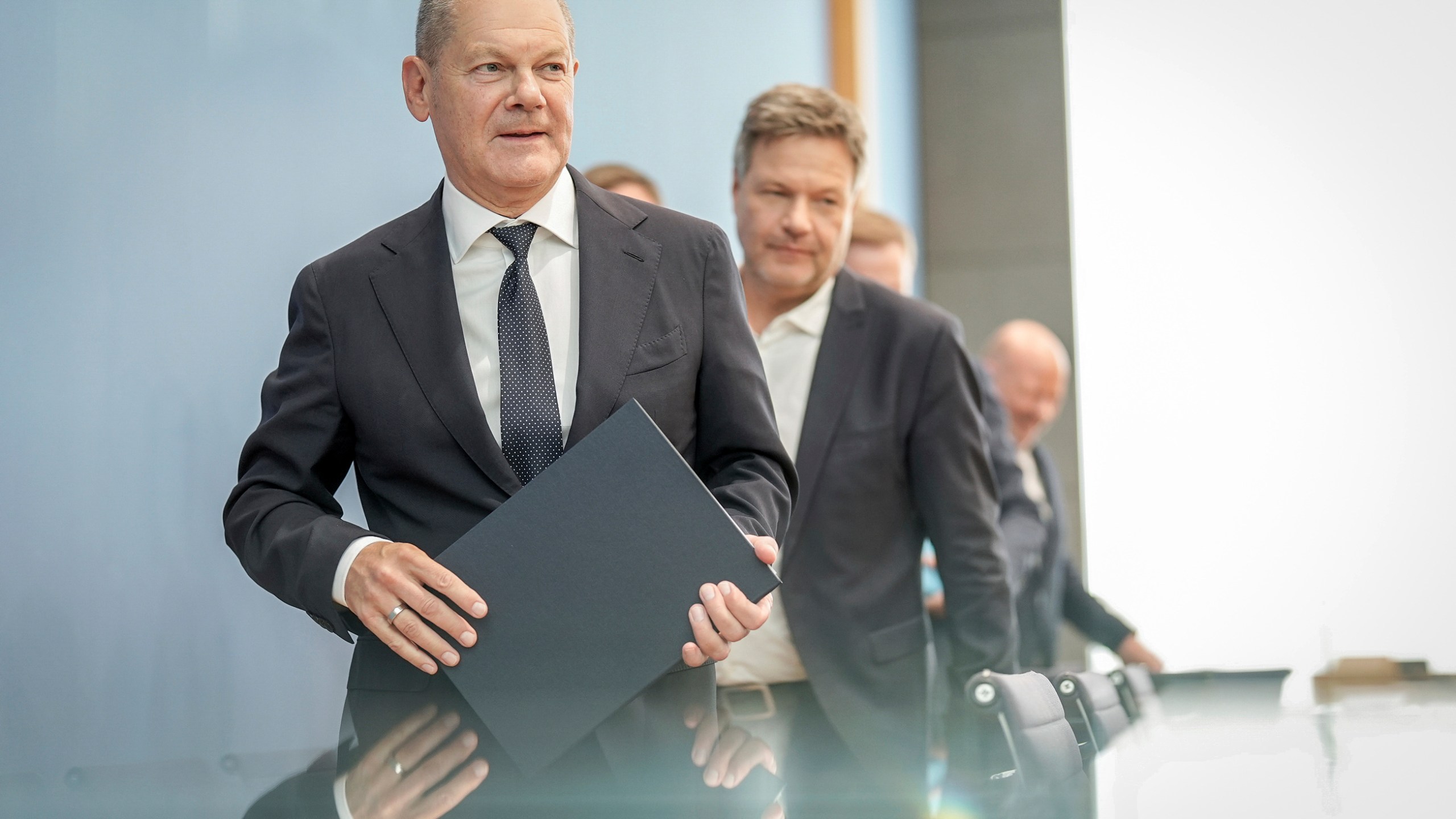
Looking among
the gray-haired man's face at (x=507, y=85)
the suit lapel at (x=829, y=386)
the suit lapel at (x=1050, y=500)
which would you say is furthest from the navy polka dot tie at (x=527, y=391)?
the suit lapel at (x=1050, y=500)

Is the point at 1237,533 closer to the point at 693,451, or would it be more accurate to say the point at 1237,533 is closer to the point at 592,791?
the point at 693,451

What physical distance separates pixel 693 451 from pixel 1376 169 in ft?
19.4

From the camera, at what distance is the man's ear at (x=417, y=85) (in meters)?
1.41

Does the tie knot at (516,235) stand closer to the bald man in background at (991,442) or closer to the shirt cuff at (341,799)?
the shirt cuff at (341,799)

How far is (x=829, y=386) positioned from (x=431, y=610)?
1135 mm

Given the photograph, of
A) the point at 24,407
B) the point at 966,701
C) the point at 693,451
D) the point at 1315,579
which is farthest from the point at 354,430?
the point at 1315,579

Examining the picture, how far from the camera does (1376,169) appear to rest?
6.32 meters

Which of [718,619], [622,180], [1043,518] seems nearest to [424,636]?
[718,619]

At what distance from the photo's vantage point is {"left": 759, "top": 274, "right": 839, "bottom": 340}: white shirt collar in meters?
2.30

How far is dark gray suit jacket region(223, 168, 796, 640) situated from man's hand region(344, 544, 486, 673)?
7 centimetres

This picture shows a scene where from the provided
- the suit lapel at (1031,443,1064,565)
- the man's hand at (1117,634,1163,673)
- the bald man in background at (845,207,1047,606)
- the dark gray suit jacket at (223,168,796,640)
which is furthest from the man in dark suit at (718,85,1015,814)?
the man's hand at (1117,634,1163,673)

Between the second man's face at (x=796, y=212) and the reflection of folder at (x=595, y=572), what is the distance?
1.24 metres

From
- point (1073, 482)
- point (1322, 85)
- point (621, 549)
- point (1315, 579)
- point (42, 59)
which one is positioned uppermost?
point (1322, 85)

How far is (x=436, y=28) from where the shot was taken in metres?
1.37
